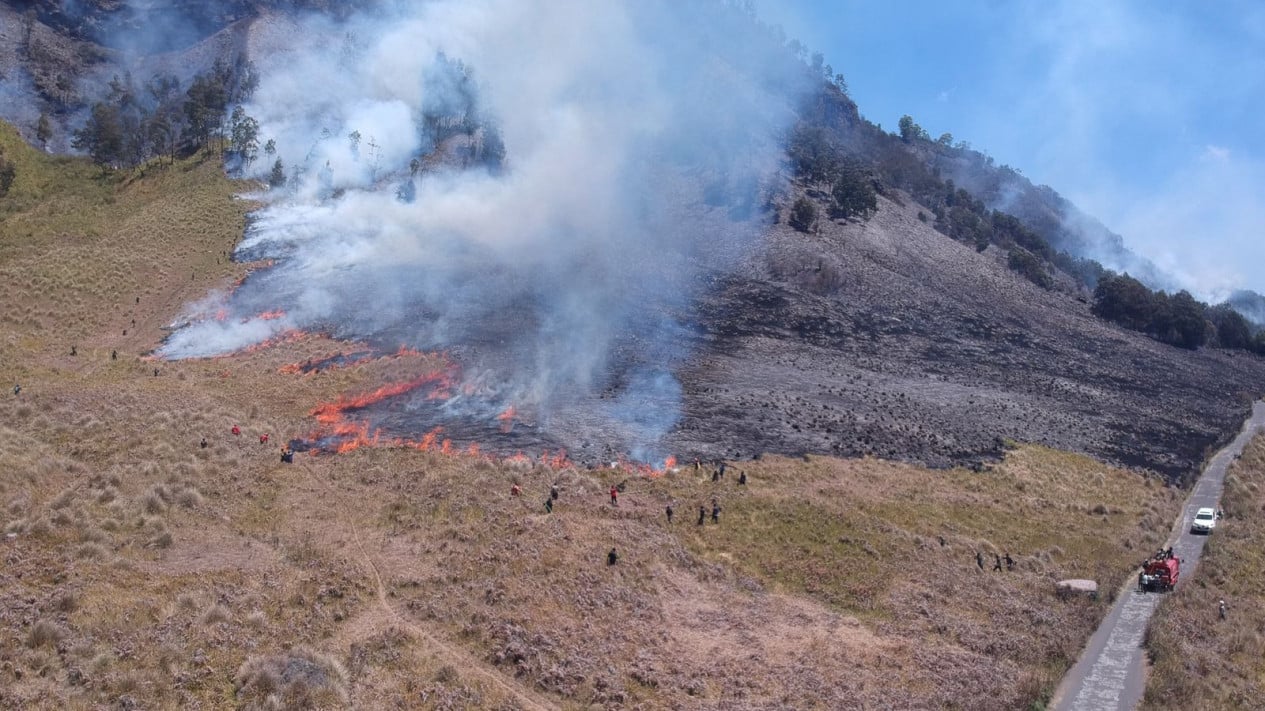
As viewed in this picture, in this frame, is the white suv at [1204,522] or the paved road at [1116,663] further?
the white suv at [1204,522]

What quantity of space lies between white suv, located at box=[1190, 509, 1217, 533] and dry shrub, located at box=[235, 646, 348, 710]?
45.6 meters

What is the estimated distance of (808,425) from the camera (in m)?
50.2

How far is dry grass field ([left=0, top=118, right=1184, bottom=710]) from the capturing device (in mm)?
20672

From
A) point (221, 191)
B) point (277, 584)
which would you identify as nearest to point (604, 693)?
point (277, 584)

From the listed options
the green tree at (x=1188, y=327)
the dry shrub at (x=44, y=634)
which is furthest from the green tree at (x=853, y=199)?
the dry shrub at (x=44, y=634)

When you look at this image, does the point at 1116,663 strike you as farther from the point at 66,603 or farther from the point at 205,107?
the point at 205,107

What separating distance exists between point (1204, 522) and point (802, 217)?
61818 millimetres

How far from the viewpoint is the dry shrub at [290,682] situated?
1873 centimetres

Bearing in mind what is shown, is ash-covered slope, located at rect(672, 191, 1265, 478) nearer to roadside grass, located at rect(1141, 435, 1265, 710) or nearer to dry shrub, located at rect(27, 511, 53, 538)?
roadside grass, located at rect(1141, 435, 1265, 710)

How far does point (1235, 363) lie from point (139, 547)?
405 ft

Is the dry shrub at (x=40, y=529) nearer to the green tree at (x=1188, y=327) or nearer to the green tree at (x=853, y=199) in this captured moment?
the green tree at (x=853, y=199)

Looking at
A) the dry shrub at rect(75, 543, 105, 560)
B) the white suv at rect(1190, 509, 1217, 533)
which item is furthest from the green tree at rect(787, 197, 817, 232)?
the dry shrub at rect(75, 543, 105, 560)

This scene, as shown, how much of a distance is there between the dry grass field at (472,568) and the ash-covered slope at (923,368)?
5.52 meters

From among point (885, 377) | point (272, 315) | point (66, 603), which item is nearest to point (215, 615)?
point (66, 603)
